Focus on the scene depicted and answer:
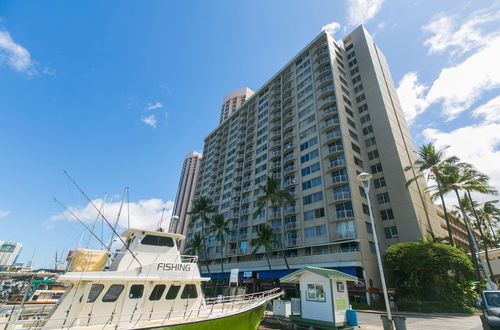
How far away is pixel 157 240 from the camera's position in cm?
1240

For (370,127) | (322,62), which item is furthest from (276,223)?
(322,62)

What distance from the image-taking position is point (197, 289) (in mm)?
11320

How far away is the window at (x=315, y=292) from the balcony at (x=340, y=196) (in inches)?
829

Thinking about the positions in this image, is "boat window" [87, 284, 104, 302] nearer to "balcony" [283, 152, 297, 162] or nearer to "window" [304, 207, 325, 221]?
"window" [304, 207, 325, 221]

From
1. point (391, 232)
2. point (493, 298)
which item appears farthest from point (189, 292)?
point (391, 232)

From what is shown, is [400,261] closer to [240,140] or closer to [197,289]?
[197,289]

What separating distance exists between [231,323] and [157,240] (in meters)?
5.70

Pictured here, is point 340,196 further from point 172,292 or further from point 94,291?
point 94,291

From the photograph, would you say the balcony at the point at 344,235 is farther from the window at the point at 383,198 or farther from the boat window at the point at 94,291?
the boat window at the point at 94,291

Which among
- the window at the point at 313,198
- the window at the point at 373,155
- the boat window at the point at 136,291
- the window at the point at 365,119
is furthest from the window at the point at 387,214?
the boat window at the point at 136,291

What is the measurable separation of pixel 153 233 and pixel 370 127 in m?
45.0

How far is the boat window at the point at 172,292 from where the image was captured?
415 inches

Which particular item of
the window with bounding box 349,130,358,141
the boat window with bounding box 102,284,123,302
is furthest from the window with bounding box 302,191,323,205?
the boat window with bounding box 102,284,123,302

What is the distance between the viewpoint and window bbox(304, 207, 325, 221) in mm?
35969
